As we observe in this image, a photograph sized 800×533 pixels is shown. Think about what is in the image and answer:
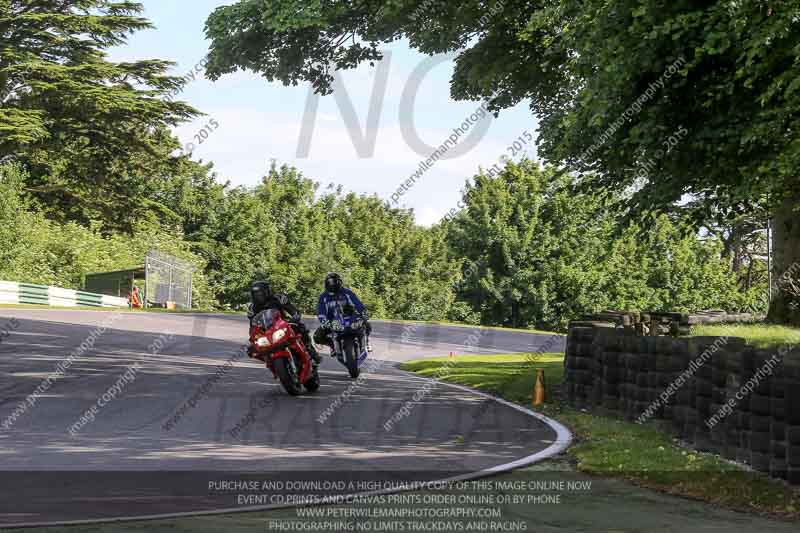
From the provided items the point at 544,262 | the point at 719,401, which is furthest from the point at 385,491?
the point at 544,262

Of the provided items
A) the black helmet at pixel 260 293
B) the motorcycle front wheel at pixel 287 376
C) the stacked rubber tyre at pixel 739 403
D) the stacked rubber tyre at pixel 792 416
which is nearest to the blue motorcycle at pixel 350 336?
the motorcycle front wheel at pixel 287 376

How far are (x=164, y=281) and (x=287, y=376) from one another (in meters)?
38.9

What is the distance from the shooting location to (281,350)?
15164 millimetres

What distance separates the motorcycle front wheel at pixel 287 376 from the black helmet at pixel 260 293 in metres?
0.90

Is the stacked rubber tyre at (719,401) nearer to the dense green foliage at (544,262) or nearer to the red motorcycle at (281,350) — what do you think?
the red motorcycle at (281,350)

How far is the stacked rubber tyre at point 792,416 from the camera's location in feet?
30.0

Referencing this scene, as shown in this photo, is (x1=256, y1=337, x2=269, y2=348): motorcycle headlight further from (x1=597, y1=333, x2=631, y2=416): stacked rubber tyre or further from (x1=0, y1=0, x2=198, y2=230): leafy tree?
(x1=0, y1=0, x2=198, y2=230): leafy tree

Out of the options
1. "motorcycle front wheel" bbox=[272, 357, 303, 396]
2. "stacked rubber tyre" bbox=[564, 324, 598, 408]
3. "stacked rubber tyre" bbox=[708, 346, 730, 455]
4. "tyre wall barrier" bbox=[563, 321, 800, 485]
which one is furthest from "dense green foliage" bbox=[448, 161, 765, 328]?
"stacked rubber tyre" bbox=[708, 346, 730, 455]

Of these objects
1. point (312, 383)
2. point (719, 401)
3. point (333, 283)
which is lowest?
point (312, 383)

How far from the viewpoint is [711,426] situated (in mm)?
11234

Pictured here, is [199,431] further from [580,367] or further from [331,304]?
[580,367]

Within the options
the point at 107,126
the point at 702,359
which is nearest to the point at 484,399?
the point at 702,359

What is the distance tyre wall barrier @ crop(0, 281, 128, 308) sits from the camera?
44.2 meters

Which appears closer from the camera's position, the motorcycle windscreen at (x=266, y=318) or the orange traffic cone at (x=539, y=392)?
the motorcycle windscreen at (x=266, y=318)
